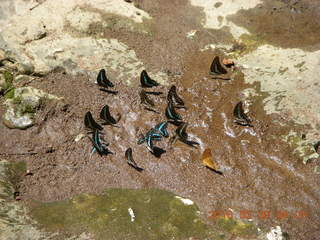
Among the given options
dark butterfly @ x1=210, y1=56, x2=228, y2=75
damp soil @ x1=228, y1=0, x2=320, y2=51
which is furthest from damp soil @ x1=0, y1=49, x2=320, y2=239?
damp soil @ x1=228, y1=0, x2=320, y2=51

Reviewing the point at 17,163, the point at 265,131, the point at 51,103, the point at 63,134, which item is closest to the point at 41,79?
the point at 51,103

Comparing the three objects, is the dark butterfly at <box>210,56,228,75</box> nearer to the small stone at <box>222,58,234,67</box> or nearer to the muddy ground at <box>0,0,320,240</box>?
the muddy ground at <box>0,0,320,240</box>

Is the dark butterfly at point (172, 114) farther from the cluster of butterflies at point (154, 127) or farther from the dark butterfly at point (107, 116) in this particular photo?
the dark butterfly at point (107, 116)

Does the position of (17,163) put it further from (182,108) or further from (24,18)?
(24,18)

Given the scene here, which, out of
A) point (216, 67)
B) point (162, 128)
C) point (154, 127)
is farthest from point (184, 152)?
point (216, 67)

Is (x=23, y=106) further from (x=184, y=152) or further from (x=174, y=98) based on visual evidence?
(x=184, y=152)

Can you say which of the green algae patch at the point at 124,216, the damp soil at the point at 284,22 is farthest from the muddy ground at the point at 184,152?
the damp soil at the point at 284,22
